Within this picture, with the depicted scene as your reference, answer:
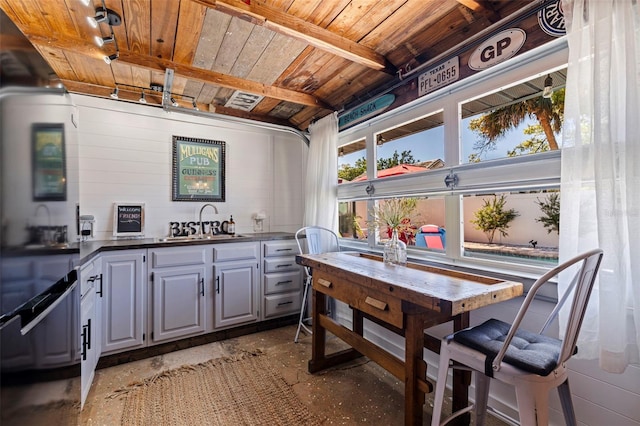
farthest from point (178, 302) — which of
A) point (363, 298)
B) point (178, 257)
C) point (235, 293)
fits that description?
point (363, 298)

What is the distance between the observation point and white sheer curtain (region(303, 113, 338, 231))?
323 cm

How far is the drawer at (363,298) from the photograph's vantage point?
1.53 metres

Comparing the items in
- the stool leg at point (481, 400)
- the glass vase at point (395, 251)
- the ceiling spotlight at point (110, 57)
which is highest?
the ceiling spotlight at point (110, 57)

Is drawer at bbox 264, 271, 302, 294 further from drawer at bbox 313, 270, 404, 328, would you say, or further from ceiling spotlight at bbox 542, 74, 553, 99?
ceiling spotlight at bbox 542, 74, 553, 99

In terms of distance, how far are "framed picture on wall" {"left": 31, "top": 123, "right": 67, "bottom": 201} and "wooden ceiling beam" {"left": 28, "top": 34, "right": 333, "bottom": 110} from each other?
4.24ft

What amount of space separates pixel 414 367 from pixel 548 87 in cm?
179

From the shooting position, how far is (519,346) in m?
1.25

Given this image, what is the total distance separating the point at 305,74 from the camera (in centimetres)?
264

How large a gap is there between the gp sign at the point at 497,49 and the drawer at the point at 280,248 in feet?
7.57

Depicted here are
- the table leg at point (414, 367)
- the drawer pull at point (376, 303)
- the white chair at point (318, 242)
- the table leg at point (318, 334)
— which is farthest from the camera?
the white chair at point (318, 242)

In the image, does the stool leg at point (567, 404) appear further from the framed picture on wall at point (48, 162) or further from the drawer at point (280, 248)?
the drawer at point (280, 248)

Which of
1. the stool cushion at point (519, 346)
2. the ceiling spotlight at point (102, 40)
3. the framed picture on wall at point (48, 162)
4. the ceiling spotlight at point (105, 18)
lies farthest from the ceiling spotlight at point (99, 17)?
the stool cushion at point (519, 346)

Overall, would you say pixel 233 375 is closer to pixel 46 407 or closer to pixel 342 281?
pixel 342 281

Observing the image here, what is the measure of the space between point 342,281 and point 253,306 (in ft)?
4.68
